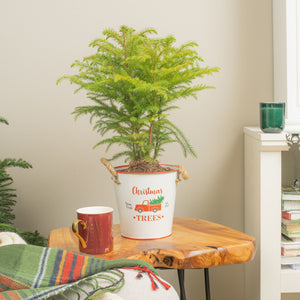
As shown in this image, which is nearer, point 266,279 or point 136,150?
point 136,150

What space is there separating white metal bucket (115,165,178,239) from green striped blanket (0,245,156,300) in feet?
0.94

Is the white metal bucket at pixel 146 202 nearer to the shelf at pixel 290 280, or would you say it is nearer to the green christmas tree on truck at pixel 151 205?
the green christmas tree on truck at pixel 151 205

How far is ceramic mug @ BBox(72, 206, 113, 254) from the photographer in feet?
3.81

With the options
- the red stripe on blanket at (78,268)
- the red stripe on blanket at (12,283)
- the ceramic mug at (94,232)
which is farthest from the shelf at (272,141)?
the red stripe on blanket at (12,283)

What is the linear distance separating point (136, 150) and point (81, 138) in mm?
497

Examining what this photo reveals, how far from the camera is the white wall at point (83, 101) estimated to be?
1.72 meters

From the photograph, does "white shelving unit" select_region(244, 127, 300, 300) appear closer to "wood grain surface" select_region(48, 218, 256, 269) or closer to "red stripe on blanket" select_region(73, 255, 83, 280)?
"wood grain surface" select_region(48, 218, 256, 269)

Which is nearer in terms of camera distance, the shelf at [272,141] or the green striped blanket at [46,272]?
the green striped blanket at [46,272]

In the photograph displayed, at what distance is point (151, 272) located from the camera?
1.00 meters

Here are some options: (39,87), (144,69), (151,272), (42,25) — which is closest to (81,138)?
(39,87)

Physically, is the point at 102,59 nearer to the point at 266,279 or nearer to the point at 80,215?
the point at 80,215

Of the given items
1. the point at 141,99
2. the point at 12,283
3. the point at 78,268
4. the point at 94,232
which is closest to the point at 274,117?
the point at 141,99

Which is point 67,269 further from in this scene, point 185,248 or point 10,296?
point 185,248

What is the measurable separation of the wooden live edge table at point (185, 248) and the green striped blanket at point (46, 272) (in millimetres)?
214
